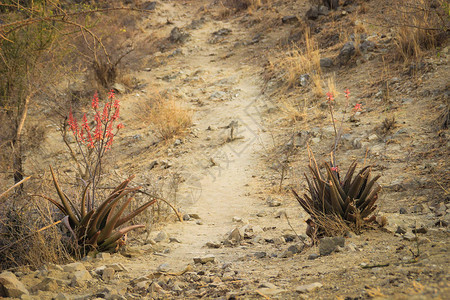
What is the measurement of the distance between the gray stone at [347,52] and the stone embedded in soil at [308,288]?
8.34m

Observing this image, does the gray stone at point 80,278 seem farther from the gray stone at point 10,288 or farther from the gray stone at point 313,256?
the gray stone at point 313,256

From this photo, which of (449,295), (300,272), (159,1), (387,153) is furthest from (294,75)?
(159,1)

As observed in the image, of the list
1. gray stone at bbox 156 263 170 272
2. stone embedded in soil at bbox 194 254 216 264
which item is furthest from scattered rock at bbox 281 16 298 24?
gray stone at bbox 156 263 170 272

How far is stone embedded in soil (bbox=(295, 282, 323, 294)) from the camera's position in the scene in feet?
7.47

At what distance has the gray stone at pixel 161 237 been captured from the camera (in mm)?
4341

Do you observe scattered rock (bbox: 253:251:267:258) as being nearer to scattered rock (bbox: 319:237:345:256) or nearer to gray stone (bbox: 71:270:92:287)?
scattered rock (bbox: 319:237:345:256)

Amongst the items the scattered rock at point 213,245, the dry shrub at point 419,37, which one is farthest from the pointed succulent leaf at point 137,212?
the dry shrub at point 419,37

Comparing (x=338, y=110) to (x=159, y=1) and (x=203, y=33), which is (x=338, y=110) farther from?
(x=159, y=1)

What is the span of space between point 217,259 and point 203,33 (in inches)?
558

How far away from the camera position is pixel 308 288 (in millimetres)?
2287

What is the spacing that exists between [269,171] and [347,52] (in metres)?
4.34

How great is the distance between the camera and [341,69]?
977 cm

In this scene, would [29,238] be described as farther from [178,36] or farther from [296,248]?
[178,36]

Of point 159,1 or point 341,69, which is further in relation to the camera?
point 159,1
